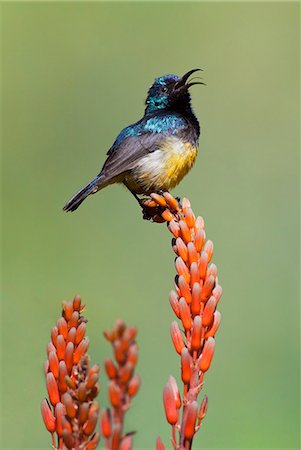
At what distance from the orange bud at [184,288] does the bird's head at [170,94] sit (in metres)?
3.60

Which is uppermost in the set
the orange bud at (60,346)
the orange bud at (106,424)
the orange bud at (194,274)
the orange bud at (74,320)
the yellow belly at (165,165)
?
the yellow belly at (165,165)

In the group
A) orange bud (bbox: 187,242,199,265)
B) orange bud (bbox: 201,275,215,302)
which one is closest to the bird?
orange bud (bbox: 187,242,199,265)

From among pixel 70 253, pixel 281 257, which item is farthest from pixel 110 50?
pixel 281 257

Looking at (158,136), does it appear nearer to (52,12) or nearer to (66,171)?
(66,171)

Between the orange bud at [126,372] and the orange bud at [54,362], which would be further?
the orange bud at [54,362]

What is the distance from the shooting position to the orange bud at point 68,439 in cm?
175

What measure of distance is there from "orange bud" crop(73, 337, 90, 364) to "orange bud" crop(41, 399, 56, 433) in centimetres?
17

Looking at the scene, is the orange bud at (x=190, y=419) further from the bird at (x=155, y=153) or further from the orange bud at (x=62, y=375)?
the bird at (x=155, y=153)

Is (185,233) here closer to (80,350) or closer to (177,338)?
(177,338)

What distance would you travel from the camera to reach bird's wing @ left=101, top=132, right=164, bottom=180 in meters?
5.24

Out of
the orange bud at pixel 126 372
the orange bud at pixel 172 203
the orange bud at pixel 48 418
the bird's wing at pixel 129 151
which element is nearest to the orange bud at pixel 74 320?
the orange bud at pixel 48 418

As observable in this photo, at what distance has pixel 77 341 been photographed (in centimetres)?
196

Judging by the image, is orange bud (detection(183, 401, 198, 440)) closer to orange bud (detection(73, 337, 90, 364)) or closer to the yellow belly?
orange bud (detection(73, 337, 90, 364))

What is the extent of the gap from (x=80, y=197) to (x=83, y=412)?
3295 millimetres
